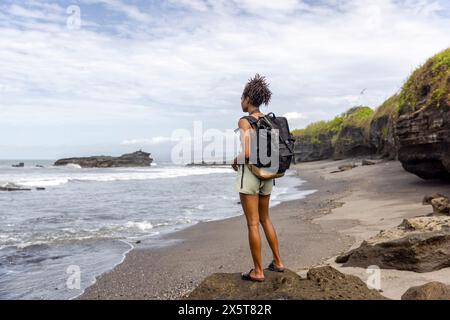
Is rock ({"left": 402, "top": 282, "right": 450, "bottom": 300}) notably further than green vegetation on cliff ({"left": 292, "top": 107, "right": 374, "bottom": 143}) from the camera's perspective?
No

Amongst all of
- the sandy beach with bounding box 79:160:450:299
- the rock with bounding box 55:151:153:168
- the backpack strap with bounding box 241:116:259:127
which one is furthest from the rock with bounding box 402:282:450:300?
the rock with bounding box 55:151:153:168

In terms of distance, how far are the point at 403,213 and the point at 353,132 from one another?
34.3 meters

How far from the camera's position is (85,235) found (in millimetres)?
11055

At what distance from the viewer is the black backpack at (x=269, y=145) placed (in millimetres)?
4453

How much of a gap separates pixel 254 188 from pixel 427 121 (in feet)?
34.8

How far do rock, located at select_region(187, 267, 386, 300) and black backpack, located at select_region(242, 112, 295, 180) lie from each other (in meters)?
1.07

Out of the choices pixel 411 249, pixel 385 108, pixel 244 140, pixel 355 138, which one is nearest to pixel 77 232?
pixel 244 140

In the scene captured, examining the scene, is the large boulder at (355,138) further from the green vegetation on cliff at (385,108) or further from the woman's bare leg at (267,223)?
the woman's bare leg at (267,223)

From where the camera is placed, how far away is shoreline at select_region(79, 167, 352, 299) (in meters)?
6.60

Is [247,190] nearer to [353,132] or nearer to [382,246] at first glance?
[382,246]

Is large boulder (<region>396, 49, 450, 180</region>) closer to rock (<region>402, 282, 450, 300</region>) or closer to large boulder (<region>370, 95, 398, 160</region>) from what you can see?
rock (<region>402, 282, 450, 300</region>)

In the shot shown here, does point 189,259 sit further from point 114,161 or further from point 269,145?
point 114,161

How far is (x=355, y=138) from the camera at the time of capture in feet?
142
